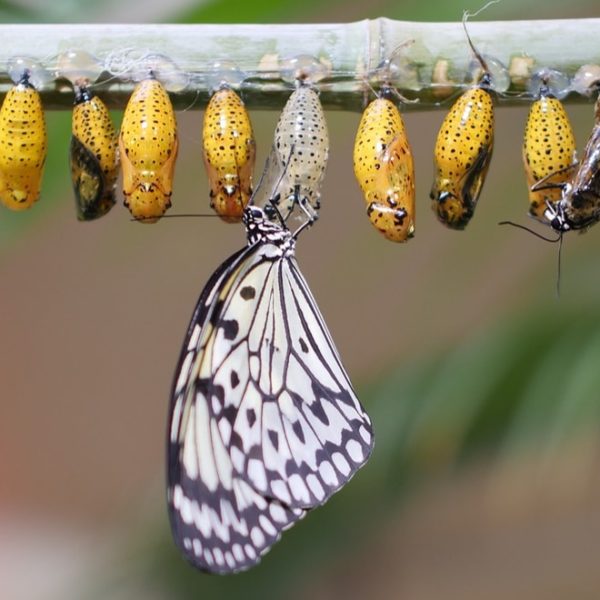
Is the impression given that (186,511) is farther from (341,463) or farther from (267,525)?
(341,463)

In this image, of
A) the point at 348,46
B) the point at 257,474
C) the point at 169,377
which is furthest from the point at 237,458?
the point at 169,377

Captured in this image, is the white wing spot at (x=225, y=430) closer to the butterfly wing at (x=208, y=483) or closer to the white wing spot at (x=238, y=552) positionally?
the butterfly wing at (x=208, y=483)

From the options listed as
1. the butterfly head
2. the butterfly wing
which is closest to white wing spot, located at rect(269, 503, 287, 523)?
the butterfly wing

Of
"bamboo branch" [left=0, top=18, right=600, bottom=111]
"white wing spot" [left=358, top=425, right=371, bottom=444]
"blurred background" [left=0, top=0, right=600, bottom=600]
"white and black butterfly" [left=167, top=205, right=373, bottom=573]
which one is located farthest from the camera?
"blurred background" [left=0, top=0, right=600, bottom=600]

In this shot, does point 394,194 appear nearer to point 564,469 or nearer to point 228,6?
point 228,6

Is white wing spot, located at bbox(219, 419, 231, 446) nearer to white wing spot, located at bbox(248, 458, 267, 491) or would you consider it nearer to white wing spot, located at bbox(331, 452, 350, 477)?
white wing spot, located at bbox(248, 458, 267, 491)

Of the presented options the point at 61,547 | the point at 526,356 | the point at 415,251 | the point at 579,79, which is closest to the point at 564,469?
the point at 526,356

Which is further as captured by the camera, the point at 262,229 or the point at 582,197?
the point at 262,229
